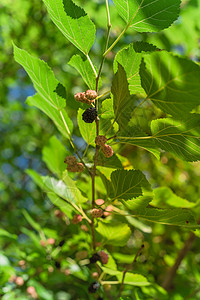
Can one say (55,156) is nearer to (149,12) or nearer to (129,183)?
(129,183)

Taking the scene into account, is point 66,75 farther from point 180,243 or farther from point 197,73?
point 197,73

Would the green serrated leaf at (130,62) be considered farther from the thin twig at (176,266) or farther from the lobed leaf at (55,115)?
the thin twig at (176,266)

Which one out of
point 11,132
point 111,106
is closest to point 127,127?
point 111,106

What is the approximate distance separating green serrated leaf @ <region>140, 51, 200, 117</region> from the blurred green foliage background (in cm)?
23

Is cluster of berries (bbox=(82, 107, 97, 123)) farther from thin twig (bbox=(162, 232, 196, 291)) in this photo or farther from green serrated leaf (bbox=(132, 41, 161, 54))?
thin twig (bbox=(162, 232, 196, 291))

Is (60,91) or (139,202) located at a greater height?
(60,91)

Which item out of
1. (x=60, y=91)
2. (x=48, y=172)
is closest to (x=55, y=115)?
(x=60, y=91)

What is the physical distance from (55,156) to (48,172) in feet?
4.17

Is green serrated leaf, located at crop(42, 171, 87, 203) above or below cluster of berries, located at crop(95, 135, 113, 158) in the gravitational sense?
below

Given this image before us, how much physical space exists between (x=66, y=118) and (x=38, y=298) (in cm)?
82

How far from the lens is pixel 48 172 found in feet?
6.92

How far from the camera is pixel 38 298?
1131 mm

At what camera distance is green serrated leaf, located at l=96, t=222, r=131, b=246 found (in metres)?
0.72

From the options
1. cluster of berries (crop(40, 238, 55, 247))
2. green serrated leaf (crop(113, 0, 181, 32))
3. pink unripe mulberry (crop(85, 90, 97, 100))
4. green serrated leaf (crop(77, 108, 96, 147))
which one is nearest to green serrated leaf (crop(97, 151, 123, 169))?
green serrated leaf (crop(77, 108, 96, 147))
